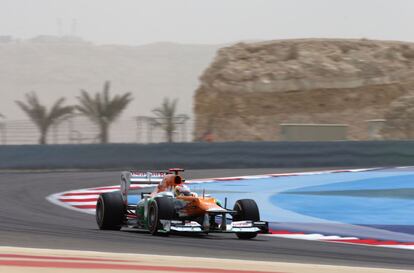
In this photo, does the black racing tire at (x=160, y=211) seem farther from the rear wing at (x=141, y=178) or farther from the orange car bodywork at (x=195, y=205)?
the rear wing at (x=141, y=178)

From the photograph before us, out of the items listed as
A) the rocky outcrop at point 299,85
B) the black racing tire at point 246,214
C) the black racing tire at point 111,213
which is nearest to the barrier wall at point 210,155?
the rocky outcrop at point 299,85

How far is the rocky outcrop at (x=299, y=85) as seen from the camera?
1567 inches

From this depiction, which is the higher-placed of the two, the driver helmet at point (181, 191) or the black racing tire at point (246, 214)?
the driver helmet at point (181, 191)

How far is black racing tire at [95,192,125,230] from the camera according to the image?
13.1 meters

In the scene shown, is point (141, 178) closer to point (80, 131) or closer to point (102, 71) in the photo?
point (80, 131)

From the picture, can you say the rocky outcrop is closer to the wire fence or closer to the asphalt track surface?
the wire fence

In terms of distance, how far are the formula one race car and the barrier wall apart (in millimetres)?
13003

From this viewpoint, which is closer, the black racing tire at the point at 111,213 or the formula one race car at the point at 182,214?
the formula one race car at the point at 182,214

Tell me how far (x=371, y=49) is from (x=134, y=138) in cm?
1715

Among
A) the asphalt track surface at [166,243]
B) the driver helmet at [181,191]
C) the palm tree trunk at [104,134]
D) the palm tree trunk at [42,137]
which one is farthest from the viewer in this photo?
the palm tree trunk at [104,134]

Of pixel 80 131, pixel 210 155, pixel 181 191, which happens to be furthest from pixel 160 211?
pixel 80 131

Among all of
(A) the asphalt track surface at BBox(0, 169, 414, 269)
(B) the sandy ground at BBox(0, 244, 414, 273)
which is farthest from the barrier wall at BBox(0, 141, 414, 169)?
(B) the sandy ground at BBox(0, 244, 414, 273)

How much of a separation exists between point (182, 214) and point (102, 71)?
84.1 m

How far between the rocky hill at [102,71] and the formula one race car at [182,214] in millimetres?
66242
